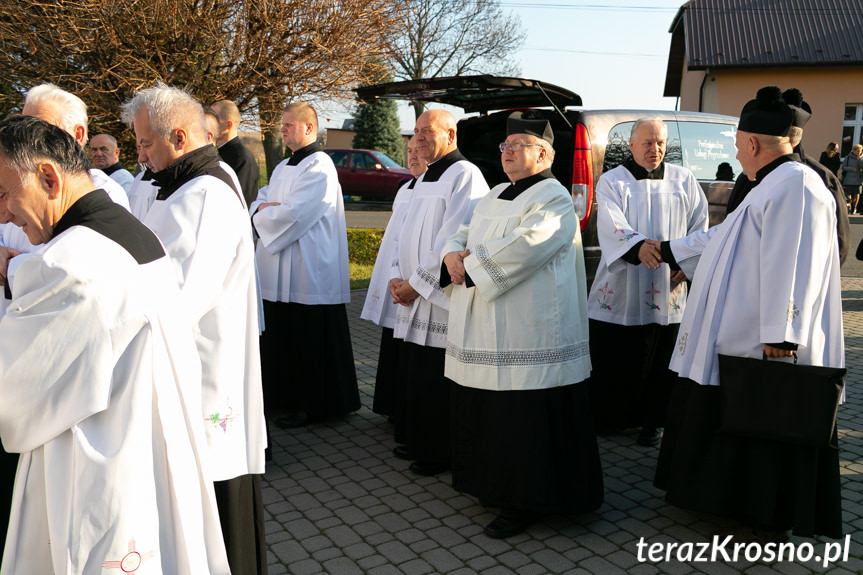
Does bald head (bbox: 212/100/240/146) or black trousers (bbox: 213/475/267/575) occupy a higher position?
bald head (bbox: 212/100/240/146)

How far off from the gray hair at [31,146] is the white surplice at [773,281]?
2846 millimetres

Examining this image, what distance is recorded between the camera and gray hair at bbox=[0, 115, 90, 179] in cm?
204

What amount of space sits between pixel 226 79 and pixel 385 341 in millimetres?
6213

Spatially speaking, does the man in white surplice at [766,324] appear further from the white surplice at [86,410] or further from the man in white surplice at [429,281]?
the white surplice at [86,410]

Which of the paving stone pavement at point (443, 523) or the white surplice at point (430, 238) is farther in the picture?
the white surplice at point (430, 238)

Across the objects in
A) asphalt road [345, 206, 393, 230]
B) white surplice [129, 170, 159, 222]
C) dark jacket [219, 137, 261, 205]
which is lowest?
asphalt road [345, 206, 393, 230]

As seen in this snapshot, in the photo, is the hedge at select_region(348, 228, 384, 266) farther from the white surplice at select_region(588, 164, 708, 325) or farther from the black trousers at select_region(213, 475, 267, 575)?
the black trousers at select_region(213, 475, 267, 575)

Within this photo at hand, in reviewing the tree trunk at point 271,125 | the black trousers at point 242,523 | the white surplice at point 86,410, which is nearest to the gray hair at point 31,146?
the white surplice at point 86,410

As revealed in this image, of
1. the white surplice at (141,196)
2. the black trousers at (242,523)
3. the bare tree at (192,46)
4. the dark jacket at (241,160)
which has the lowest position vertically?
the black trousers at (242,523)

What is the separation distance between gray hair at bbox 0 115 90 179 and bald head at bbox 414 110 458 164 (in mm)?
3017

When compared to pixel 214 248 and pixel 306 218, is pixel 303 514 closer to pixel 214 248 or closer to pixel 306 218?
pixel 214 248

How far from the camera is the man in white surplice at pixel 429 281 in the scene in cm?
469

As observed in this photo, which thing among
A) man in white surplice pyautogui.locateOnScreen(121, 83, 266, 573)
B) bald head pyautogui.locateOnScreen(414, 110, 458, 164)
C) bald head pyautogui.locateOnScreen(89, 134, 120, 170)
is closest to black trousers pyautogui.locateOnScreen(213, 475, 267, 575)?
man in white surplice pyautogui.locateOnScreen(121, 83, 266, 573)

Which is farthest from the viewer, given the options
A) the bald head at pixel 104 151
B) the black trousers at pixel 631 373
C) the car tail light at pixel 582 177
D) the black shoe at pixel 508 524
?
the bald head at pixel 104 151
